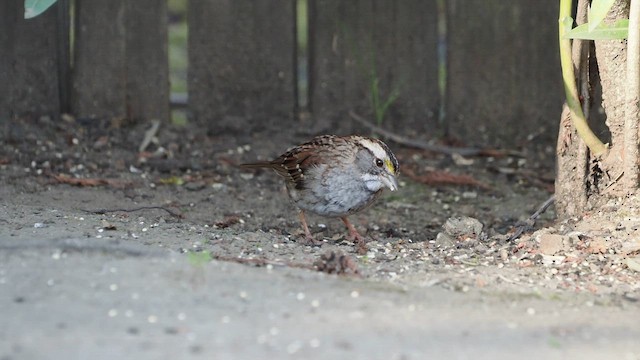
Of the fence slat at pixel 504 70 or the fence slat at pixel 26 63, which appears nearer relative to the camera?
the fence slat at pixel 26 63

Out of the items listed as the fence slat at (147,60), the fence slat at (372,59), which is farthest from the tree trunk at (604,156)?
the fence slat at (147,60)

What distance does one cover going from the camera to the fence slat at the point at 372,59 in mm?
7594

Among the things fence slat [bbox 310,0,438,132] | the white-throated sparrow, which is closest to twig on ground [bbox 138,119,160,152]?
fence slat [bbox 310,0,438,132]

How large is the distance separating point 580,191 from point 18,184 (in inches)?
123

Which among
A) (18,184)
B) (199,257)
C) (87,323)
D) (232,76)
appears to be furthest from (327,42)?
(87,323)

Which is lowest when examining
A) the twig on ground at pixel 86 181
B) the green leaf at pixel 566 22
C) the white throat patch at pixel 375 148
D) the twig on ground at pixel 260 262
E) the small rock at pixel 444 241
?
the small rock at pixel 444 241

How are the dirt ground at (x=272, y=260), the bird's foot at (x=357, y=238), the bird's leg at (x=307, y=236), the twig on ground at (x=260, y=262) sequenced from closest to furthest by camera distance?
the dirt ground at (x=272, y=260) < the twig on ground at (x=260, y=262) < the bird's foot at (x=357, y=238) < the bird's leg at (x=307, y=236)

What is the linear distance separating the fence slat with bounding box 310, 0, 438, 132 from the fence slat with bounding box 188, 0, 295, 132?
0.67ft

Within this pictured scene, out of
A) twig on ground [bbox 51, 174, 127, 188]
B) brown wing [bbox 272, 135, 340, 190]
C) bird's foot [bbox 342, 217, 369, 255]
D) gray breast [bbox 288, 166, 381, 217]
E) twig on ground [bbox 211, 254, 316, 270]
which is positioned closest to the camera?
twig on ground [bbox 211, 254, 316, 270]

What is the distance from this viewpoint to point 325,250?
5.42 meters

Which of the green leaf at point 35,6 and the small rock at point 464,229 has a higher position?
the green leaf at point 35,6

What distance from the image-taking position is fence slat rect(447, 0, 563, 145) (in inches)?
301

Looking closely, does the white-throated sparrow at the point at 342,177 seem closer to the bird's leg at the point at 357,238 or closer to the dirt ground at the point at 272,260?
the bird's leg at the point at 357,238

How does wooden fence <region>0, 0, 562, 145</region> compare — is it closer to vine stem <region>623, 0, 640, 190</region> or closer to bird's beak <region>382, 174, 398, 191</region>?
bird's beak <region>382, 174, 398, 191</region>
